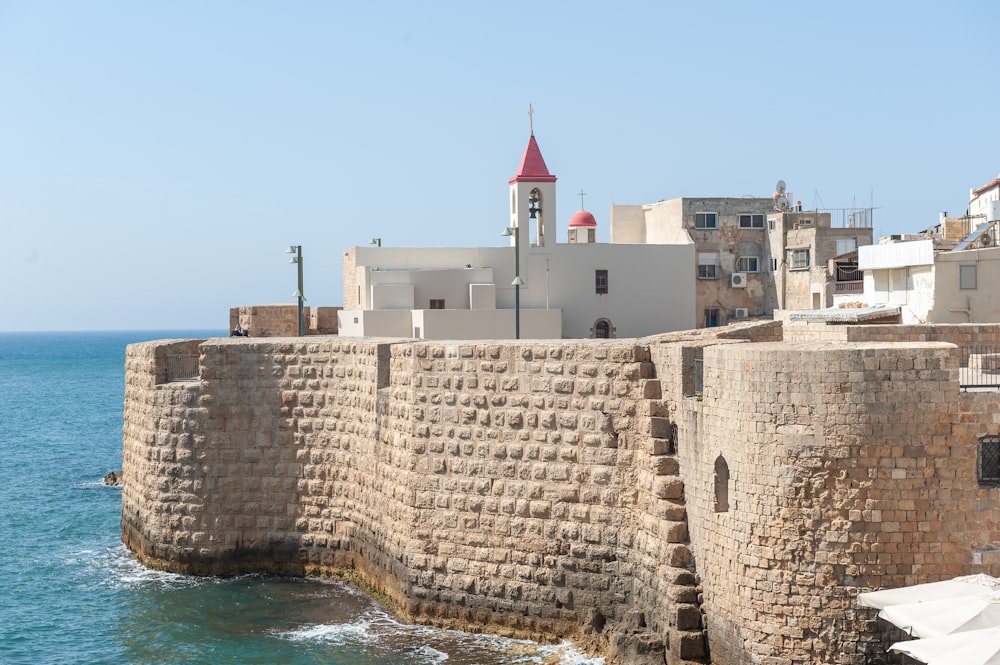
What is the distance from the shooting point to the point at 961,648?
1129cm

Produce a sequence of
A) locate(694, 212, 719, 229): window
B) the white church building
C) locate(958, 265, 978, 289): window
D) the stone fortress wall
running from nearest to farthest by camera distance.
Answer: the stone fortress wall
locate(958, 265, 978, 289): window
the white church building
locate(694, 212, 719, 229): window

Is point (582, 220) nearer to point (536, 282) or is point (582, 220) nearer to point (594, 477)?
point (536, 282)

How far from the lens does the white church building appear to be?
34.2 m

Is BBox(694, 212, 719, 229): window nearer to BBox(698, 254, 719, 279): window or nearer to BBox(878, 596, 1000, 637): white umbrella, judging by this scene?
BBox(698, 254, 719, 279): window

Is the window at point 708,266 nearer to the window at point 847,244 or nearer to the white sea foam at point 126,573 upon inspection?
the window at point 847,244

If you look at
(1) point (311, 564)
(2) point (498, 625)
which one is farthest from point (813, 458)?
(1) point (311, 564)

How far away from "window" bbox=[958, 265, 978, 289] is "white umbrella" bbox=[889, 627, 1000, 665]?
16.1m

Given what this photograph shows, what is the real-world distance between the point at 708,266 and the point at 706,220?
1727mm

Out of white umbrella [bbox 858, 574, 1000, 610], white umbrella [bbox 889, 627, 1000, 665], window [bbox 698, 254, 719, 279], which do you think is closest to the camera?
white umbrella [bbox 889, 627, 1000, 665]

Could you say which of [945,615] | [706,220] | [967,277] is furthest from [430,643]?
[706,220]

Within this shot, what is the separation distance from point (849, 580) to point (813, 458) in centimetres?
136

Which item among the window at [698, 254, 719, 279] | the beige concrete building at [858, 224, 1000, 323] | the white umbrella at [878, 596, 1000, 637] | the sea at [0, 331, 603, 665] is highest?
the window at [698, 254, 719, 279]

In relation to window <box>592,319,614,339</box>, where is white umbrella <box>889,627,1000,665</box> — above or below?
below

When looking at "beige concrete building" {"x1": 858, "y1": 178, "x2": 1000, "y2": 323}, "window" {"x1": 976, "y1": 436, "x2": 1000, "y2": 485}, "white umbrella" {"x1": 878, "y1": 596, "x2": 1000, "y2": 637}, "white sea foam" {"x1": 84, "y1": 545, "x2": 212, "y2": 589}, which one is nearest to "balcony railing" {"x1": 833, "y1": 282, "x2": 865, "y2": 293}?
"beige concrete building" {"x1": 858, "y1": 178, "x2": 1000, "y2": 323}
